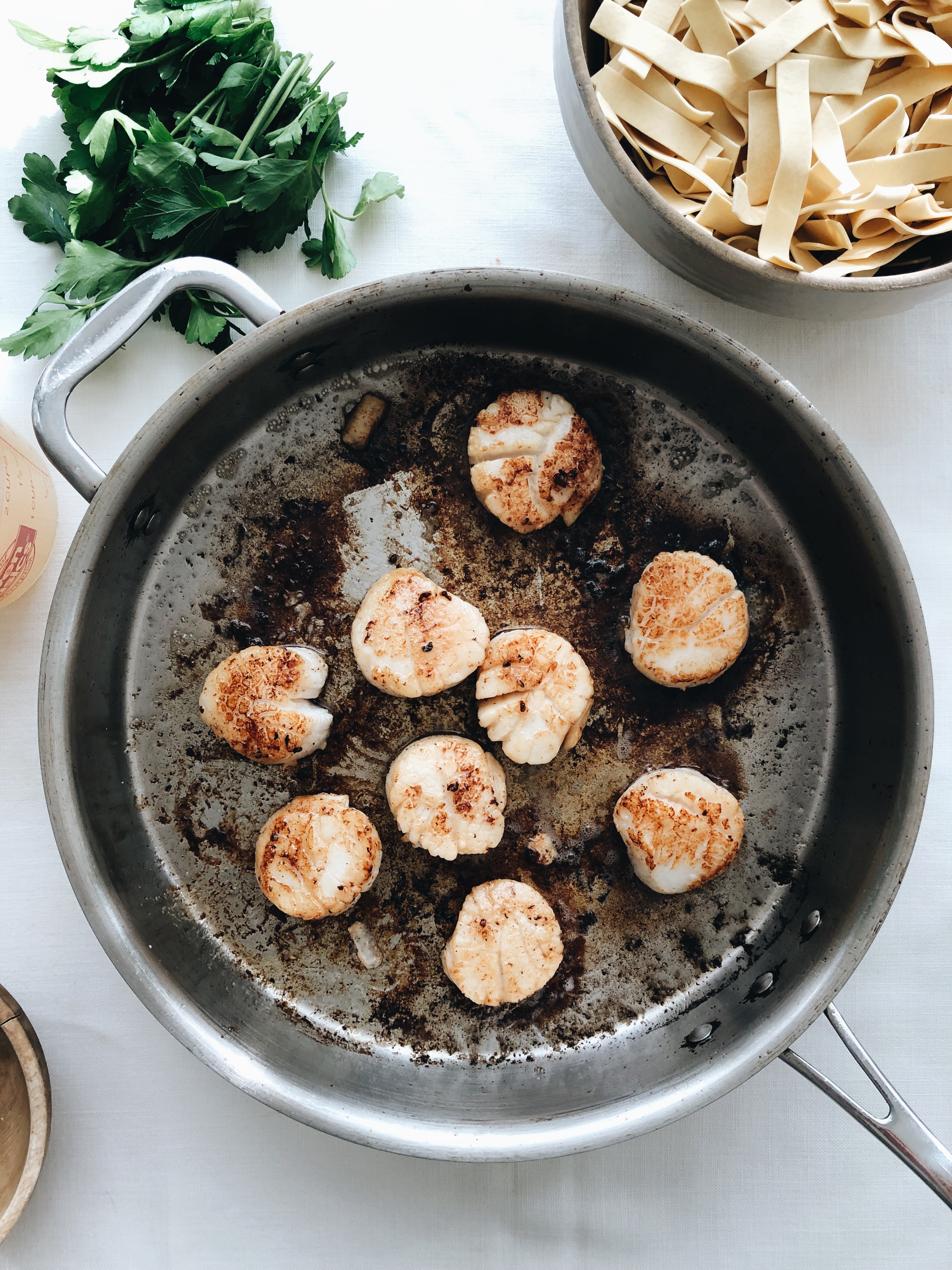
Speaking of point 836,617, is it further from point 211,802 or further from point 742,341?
point 211,802

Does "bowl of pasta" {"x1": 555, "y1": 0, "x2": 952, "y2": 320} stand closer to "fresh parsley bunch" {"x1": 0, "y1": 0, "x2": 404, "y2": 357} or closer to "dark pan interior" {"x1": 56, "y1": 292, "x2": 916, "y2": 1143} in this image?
"dark pan interior" {"x1": 56, "y1": 292, "x2": 916, "y2": 1143}

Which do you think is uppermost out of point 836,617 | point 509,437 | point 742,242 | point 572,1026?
point 742,242

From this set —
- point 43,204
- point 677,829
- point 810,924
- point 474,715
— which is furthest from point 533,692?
point 43,204

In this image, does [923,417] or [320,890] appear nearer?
[320,890]

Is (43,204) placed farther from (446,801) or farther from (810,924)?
(810,924)

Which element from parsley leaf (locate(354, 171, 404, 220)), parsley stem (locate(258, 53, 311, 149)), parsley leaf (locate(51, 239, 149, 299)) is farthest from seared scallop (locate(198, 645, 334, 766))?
parsley stem (locate(258, 53, 311, 149))

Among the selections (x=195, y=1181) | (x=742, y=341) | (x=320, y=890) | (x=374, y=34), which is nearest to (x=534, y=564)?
(x=742, y=341)

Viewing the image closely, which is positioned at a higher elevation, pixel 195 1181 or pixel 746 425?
pixel 746 425
